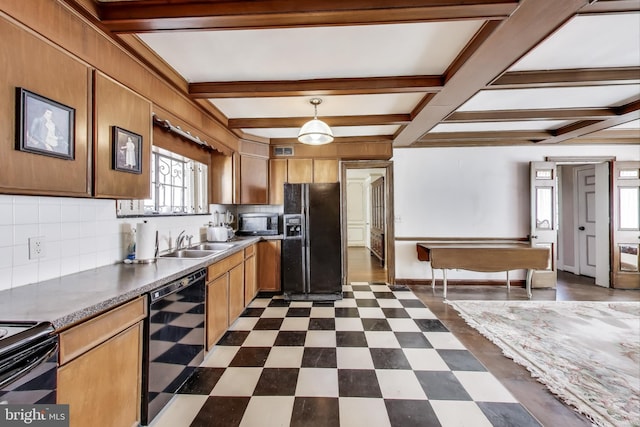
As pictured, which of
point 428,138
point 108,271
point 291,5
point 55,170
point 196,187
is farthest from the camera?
point 428,138

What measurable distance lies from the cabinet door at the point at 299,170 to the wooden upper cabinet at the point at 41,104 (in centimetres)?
303

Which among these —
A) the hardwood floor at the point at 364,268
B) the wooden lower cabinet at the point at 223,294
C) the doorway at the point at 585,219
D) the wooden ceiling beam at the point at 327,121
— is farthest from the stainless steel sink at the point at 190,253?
the doorway at the point at 585,219

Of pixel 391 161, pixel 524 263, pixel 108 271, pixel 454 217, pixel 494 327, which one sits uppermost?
pixel 391 161

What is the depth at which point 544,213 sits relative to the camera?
4.48 meters

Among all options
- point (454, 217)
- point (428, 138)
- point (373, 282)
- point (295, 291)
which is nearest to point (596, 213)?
point (454, 217)

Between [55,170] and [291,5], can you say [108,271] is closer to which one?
[55,170]

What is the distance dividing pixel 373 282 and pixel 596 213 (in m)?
3.91

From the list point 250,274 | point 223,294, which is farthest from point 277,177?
point 223,294

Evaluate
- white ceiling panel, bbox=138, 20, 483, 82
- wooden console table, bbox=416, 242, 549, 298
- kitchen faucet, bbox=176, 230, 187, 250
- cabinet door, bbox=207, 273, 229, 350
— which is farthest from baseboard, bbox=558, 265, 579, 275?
kitchen faucet, bbox=176, 230, 187, 250

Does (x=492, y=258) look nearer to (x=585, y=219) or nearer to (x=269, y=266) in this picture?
(x=585, y=219)

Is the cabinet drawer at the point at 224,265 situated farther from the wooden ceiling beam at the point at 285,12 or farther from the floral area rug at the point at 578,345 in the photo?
the floral area rug at the point at 578,345

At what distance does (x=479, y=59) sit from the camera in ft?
6.43

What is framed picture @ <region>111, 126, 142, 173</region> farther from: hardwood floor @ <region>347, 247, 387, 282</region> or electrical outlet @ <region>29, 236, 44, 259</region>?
hardwood floor @ <region>347, 247, 387, 282</region>

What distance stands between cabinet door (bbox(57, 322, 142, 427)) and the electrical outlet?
0.69m
